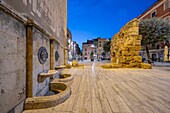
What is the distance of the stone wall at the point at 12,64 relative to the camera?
161cm

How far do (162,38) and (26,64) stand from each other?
13.1 m

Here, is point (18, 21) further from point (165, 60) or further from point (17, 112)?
point (165, 60)

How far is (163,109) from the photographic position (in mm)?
2066

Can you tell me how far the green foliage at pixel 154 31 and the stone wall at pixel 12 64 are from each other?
12.1 metres

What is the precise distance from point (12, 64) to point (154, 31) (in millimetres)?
12942

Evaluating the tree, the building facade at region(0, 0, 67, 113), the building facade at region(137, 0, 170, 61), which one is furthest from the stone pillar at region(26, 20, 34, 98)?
the building facade at region(137, 0, 170, 61)

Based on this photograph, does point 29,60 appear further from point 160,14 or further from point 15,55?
point 160,14

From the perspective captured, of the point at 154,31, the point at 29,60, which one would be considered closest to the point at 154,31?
the point at 154,31

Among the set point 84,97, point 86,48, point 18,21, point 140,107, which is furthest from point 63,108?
point 86,48

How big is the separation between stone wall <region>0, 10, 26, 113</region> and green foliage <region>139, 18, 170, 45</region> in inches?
478

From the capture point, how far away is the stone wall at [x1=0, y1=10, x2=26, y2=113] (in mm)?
1610

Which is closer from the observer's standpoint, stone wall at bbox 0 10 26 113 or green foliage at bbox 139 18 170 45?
stone wall at bbox 0 10 26 113

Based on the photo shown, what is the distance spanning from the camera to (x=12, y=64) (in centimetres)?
185

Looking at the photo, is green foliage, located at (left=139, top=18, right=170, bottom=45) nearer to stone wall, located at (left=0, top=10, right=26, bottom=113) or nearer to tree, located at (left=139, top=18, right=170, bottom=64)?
tree, located at (left=139, top=18, right=170, bottom=64)
